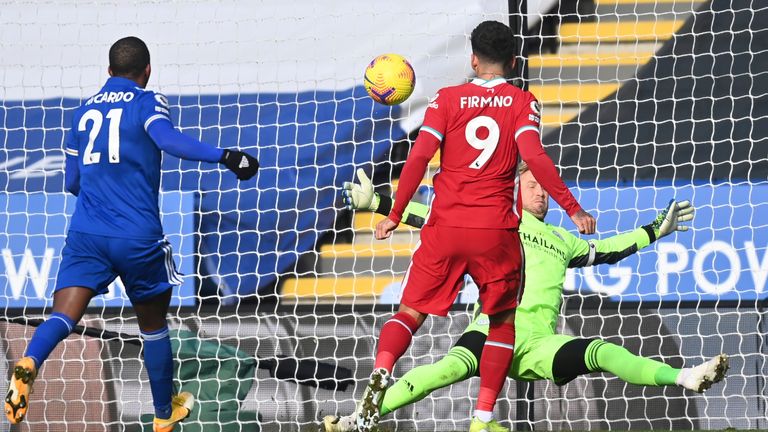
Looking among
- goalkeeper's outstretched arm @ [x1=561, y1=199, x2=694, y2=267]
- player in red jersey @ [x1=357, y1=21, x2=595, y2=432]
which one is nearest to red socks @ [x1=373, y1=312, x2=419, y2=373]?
player in red jersey @ [x1=357, y1=21, x2=595, y2=432]

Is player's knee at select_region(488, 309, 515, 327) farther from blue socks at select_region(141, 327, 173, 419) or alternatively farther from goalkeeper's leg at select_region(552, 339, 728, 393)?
blue socks at select_region(141, 327, 173, 419)

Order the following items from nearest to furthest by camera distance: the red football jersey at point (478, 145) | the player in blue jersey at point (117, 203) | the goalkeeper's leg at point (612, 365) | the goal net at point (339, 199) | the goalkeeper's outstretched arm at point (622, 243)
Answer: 1. the red football jersey at point (478, 145)
2. the player in blue jersey at point (117, 203)
3. the goalkeeper's leg at point (612, 365)
4. the goalkeeper's outstretched arm at point (622, 243)
5. the goal net at point (339, 199)

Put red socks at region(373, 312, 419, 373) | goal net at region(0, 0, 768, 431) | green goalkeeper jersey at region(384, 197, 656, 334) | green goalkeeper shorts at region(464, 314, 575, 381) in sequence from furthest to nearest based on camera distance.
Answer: goal net at region(0, 0, 768, 431) < green goalkeeper jersey at region(384, 197, 656, 334) < green goalkeeper shorts at region(464, 314, 575, 381) < red socks at region(373, 312, 419, 373)

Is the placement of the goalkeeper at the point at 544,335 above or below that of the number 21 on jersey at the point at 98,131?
below

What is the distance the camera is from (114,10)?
7988mm

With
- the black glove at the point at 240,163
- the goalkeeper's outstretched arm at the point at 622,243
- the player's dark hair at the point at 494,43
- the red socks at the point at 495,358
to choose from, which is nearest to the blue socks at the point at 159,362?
the black glove at the point at 240,163

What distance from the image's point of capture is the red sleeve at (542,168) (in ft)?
14.5

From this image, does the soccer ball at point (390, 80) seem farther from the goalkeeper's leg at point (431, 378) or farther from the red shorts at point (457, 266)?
the goalkeeper's leg at point (431, 378)

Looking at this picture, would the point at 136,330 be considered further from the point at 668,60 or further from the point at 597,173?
the point at 668,60

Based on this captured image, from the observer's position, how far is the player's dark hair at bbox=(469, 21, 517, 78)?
14.9ft

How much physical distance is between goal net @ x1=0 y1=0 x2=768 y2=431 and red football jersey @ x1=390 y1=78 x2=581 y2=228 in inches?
86.5

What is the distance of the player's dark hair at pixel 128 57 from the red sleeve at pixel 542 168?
1.71 metres

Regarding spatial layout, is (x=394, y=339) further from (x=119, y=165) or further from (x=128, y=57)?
(x=128, y=57)

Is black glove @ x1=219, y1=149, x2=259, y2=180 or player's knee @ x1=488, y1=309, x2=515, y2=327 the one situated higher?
black glove @ x1=219, y1=149, x2=259, y2=180
